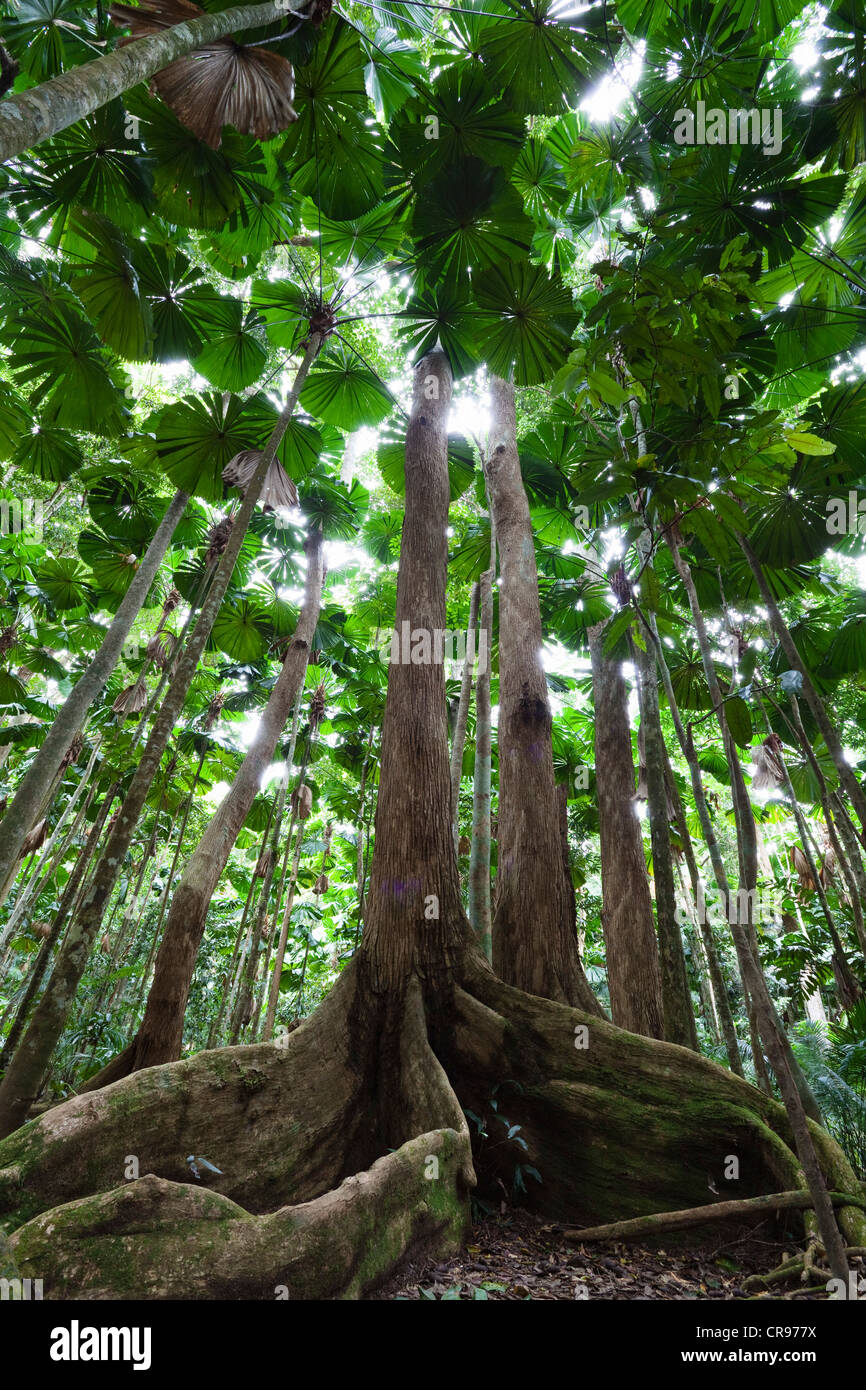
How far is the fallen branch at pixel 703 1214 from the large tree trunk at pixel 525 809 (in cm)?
145

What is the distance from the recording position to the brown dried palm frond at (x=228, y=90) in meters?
3.58

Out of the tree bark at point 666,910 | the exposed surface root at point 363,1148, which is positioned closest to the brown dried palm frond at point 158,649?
the exposed surface root at point 363,1148

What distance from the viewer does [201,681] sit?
10.9m

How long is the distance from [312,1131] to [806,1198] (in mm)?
2214

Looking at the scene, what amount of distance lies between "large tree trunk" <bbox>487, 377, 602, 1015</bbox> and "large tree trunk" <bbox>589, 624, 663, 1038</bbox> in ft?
2.63

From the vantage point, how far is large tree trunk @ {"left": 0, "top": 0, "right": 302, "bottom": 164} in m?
2.18

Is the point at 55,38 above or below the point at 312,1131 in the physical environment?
above

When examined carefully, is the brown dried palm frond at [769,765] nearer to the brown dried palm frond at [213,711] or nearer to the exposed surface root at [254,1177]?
the exposed surface root at [254,1177]

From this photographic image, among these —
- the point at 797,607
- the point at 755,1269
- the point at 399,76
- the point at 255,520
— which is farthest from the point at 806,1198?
the point at 255,520

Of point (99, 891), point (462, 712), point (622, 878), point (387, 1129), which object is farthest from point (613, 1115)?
point (462, 712)

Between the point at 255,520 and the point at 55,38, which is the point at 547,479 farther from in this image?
the point at 55,38

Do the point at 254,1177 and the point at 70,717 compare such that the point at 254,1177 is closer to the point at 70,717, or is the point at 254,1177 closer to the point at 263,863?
the point at 70,717

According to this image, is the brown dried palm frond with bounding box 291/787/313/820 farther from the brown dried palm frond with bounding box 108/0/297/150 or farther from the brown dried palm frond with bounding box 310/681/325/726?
the brown dried palm frond with bounding box 108/0/297/150
